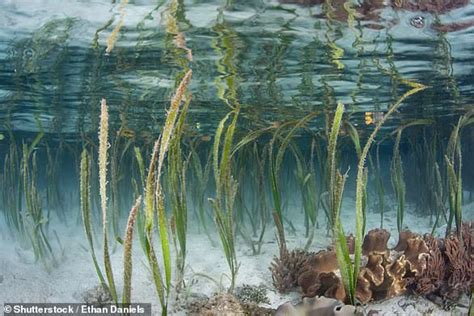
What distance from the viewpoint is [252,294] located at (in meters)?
6.60

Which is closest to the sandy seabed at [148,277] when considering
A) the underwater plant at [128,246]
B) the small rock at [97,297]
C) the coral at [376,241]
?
the small rock at [97,297]

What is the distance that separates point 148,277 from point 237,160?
546 centimetres

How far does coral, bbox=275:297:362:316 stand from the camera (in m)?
4.77

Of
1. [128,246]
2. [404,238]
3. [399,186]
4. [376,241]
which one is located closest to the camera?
[128,246]

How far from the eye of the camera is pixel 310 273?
21.0ft

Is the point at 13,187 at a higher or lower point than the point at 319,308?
lower

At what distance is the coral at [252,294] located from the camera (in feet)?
21.2

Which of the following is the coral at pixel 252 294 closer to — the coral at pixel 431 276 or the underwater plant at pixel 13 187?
the coral at pixel 431 276

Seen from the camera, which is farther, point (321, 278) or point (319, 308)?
point (321, 278)

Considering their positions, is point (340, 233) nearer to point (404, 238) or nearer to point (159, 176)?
point (159, 176)

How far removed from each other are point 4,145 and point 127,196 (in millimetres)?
24588

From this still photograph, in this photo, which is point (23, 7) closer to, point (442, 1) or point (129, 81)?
point (129, 81)

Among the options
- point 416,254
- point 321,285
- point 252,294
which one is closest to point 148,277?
point 252,294

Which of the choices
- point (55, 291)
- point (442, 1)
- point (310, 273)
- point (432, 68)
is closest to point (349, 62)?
point (432, 68)
